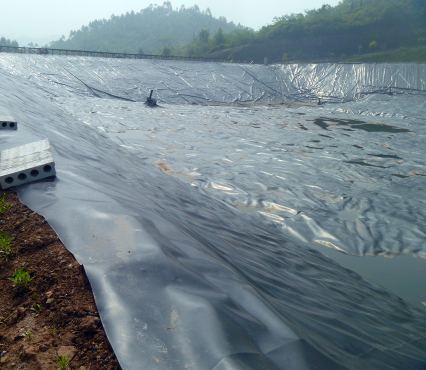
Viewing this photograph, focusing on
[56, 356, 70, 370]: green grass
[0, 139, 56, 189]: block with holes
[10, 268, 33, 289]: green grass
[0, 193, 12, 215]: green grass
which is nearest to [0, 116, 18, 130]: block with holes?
[0, 139, 56, 189]: block with holes

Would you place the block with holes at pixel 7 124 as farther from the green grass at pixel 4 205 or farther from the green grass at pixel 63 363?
the green grass at pixel 63 363

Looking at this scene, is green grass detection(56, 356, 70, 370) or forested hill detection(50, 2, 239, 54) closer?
green grass detection(56, 356, 70, 370)

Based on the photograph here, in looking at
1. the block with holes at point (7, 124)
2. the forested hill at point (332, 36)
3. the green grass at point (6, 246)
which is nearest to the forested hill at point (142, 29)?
the forested hill at point (332, 36)

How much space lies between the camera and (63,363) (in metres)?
1.84

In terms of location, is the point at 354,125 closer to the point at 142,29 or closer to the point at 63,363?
the point at 63,363

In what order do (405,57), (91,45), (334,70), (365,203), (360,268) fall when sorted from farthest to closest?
(91,45), (405,57), (334,70), (365,203), (360,268)

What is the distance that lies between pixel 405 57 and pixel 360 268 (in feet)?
124

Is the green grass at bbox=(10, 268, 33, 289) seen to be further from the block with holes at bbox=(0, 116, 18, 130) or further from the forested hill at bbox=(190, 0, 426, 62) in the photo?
the forested hill at bbox=(190, 0, 426, 62)

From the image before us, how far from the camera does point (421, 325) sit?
3803mm

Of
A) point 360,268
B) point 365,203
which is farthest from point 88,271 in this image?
point 365,203

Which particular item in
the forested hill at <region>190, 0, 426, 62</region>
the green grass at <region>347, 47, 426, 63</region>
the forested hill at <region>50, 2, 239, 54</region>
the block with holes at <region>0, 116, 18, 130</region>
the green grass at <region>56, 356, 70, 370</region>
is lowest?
the green grass at <region>56, 356, 70, 370</region>

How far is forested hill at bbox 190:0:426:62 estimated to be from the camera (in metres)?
47.0

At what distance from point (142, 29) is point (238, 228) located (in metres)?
135

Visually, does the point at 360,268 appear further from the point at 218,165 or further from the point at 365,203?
the point at 218,165
